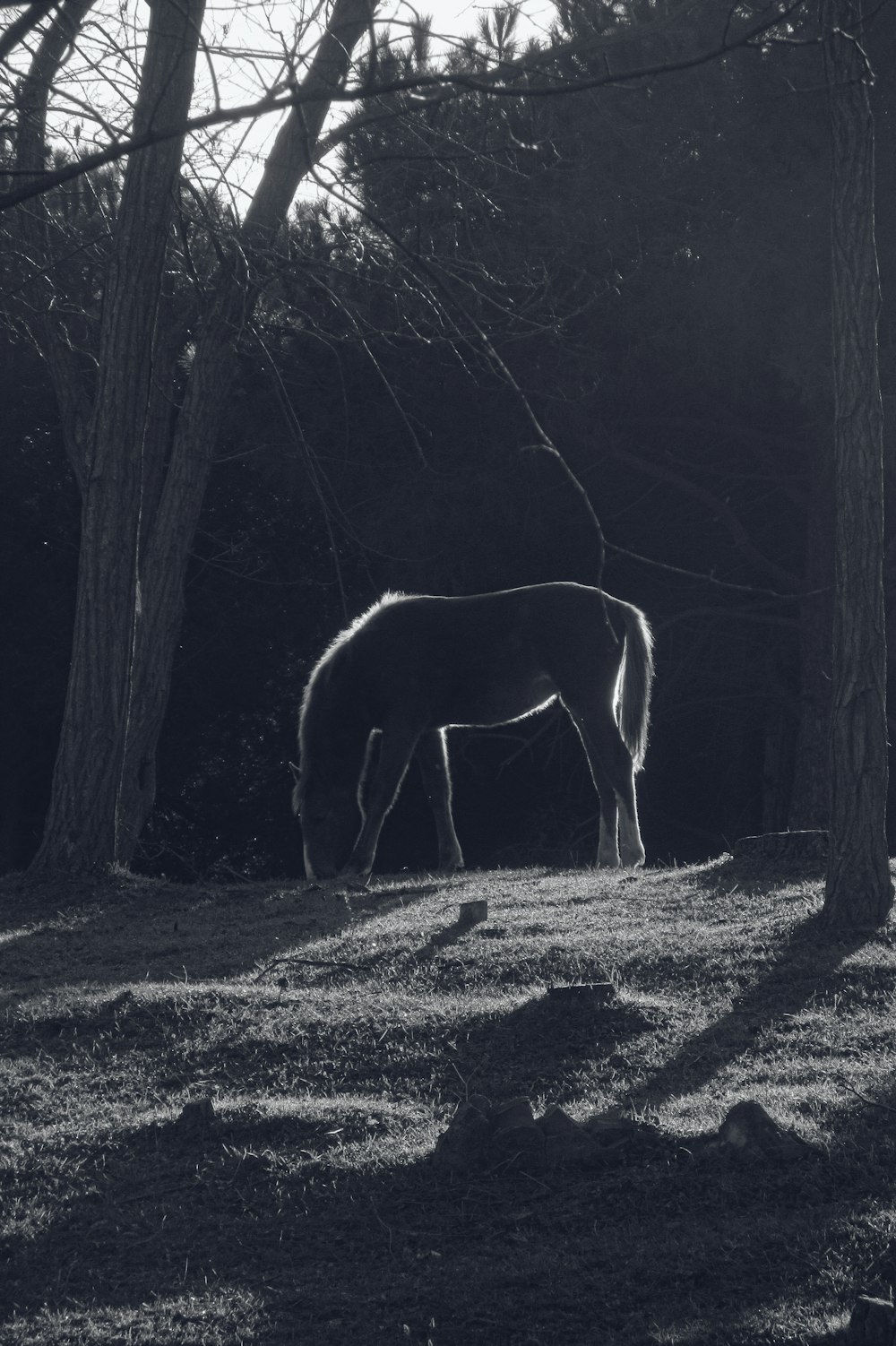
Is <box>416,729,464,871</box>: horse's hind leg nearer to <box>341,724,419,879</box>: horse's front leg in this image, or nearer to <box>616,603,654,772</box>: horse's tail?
<box>341,724,419,879</box>: horse's front leg

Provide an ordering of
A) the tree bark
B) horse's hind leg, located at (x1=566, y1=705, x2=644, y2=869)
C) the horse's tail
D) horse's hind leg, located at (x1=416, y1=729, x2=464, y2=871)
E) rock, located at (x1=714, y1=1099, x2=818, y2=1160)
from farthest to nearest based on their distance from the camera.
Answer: horse's hind leg, located at (x1=416, y1=729, x2=464, y2=871), the horse's tail, horse's hind leg, located at (x1=566, y1=705, x2=644, y2=869), the tree bark, rock, located at (x1=714, y1=1099, x2=818, y2=1160)

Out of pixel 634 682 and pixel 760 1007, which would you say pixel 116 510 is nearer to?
pixel 634 682

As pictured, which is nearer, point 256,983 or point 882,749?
point 256,983

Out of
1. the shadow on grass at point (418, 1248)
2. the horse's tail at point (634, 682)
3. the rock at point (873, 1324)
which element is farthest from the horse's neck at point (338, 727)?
the rock at point (873, 1324)

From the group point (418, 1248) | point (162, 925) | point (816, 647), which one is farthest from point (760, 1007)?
point (816, 647)

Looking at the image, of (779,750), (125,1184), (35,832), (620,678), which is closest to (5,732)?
(35,832)

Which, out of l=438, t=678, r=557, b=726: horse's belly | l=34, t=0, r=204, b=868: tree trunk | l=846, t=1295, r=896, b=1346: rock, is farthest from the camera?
l=438, t=678, r=557, b=726: horse's belly

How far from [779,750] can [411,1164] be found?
45.3 feet

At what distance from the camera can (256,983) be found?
19.3ft

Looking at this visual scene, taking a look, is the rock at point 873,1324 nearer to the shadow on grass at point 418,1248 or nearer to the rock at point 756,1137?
the shadow on grass at point 418,1248

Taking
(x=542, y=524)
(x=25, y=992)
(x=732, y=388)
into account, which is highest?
(x=732, y=388)

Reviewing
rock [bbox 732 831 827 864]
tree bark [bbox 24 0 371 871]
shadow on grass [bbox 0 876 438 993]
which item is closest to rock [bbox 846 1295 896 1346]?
shadow on grass [bbox 0 876 438 993]

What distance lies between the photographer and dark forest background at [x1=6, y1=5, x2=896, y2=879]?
12.4 m

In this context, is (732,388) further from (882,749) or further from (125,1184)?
(125,1184)
